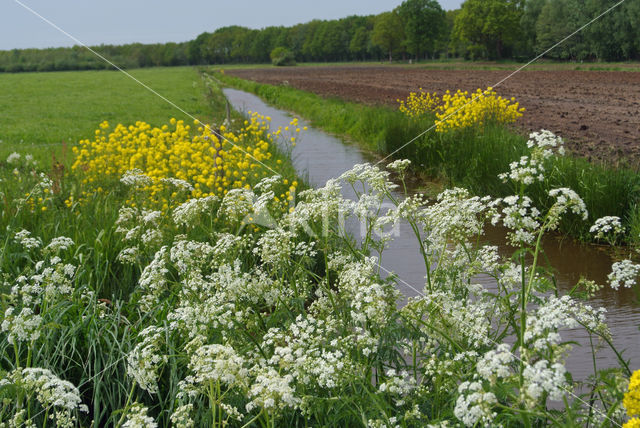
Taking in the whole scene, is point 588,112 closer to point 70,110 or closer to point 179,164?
point 179,164

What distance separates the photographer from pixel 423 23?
85.5ft

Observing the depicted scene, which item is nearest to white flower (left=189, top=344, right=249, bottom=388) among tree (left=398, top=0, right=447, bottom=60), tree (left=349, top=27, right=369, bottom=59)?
tree (left=398, top=0, right=447, bottom=60)

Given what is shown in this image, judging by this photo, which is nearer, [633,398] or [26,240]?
[633,398]

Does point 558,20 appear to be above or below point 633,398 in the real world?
above

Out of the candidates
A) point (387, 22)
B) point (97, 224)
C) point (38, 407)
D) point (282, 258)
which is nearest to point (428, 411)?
point (282, 258)

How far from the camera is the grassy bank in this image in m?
7.20

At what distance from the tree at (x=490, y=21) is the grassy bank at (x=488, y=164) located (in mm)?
8296

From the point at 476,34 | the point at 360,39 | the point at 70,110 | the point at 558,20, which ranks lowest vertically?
the point at 70,110

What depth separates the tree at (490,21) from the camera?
2189 cm

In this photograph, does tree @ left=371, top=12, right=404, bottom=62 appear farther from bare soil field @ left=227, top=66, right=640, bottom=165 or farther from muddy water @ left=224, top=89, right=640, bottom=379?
muddy water @ left=224, top=89, right=640, bottom=379

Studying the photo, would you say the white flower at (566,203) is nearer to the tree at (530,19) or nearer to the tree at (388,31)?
the tree at (530,19)

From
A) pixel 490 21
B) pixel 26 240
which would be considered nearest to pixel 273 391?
pixel 26 240

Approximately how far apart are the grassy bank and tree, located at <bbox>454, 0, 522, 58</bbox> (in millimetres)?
8296

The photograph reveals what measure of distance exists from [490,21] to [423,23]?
4.22 m
